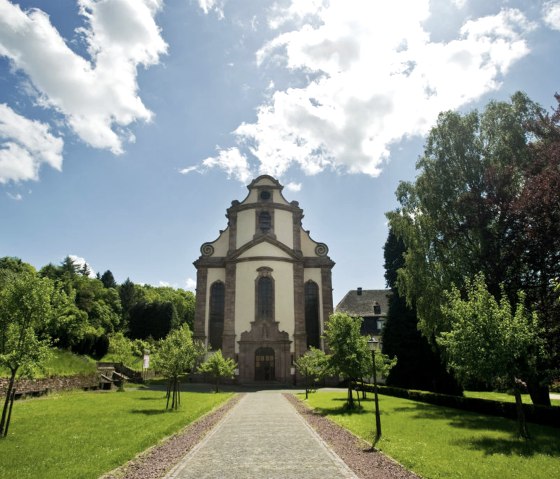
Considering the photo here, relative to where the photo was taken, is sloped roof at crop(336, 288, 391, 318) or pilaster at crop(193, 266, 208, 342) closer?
pilaster at crop(193, 266, 208, 342)

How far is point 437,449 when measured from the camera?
11797 mm

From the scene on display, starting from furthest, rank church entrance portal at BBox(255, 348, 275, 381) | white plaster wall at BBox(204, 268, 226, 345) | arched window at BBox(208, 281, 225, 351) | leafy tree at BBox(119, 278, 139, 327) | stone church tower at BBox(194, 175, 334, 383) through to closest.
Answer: leafy tree at BBox(119, 278, 139, 327) < white plaster wall at BBox(204, 268, 226, 345) < arched window at BBox(208, 281, 225, 351) < stone church tower at BBox(194, 175, 334, 383) < church entrance portal at BBox(255, 348, 275, 381)

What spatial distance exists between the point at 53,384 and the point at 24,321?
17.6 meters

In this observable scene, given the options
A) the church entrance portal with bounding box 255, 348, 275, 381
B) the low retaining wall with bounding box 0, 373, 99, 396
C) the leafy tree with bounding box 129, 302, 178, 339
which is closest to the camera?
the low retaining wall with bounding box 0, 373, 99, 396

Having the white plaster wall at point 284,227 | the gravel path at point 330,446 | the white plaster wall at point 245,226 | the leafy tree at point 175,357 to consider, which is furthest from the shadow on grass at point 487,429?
the white plaster wall at point 245,226

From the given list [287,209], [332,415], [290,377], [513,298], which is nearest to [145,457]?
[332,415]

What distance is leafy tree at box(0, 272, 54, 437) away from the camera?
14.2m

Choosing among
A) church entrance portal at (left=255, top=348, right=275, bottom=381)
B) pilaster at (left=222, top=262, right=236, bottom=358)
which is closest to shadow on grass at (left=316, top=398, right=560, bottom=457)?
church entrance portal at (left=255, top=348, right=275, bottom=381)

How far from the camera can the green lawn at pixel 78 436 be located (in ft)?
30.9

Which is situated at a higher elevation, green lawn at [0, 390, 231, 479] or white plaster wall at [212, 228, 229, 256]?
white plaster wall at [212, 228, 229, 256]

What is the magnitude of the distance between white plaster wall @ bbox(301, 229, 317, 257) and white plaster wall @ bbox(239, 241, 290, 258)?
147 inches

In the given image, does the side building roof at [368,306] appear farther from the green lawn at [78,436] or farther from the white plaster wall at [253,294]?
the green lawn at [78,436]

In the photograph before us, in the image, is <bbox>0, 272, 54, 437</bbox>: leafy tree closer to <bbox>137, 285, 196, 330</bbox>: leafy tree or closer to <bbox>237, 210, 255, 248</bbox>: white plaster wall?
<bbox>237, 210, 255, 248</bbox>: white plaster wall

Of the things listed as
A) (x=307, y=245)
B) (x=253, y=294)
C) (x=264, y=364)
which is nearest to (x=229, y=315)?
(x=253, y=294)
